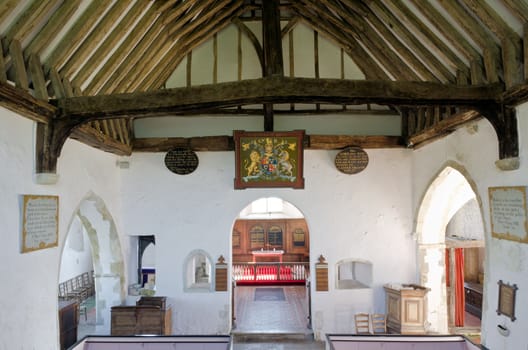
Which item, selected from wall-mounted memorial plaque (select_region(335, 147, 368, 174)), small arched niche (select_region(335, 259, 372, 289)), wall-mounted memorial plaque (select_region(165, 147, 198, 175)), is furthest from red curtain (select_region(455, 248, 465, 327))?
wall-mounted memorial plaque (select_region(165, 147, 198, 175))

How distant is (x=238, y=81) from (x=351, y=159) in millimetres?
4057

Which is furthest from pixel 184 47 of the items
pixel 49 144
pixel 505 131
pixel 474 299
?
pixel 474 299

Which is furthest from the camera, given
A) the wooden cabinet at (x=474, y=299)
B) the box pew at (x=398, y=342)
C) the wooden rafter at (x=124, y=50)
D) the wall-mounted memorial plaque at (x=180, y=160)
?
the wooden cabinet at (x=474, y=299)

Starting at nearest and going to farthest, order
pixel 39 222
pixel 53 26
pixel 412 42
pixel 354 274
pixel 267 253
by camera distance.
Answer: pixel 53 26
pixel 39 222
pixel 412 42
pixel 354 274
pixel 267 253

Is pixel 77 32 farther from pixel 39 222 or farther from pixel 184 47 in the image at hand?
pixel 184 47

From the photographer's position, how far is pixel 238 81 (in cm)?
461

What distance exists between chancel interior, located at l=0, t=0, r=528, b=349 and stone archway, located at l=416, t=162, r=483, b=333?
42 mm

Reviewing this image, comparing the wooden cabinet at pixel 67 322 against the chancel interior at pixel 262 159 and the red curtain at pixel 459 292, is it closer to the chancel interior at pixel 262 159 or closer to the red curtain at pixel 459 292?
the chancel interior at pixel 262 159

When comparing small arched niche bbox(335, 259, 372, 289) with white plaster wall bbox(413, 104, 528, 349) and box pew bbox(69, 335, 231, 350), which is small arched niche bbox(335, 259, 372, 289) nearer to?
white plaster wall bbox(413, 104, 528, 349)

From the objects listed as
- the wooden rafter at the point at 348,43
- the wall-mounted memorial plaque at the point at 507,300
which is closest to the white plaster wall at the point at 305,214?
the wooden rafter at the point at 348,43

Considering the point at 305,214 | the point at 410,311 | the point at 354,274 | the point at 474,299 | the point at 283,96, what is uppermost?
the point at 283,96

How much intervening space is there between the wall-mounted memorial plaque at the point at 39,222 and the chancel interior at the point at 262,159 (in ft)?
0.09

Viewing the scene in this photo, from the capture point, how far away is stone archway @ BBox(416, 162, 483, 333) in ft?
24.8

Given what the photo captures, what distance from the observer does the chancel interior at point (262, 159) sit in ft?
14.6
